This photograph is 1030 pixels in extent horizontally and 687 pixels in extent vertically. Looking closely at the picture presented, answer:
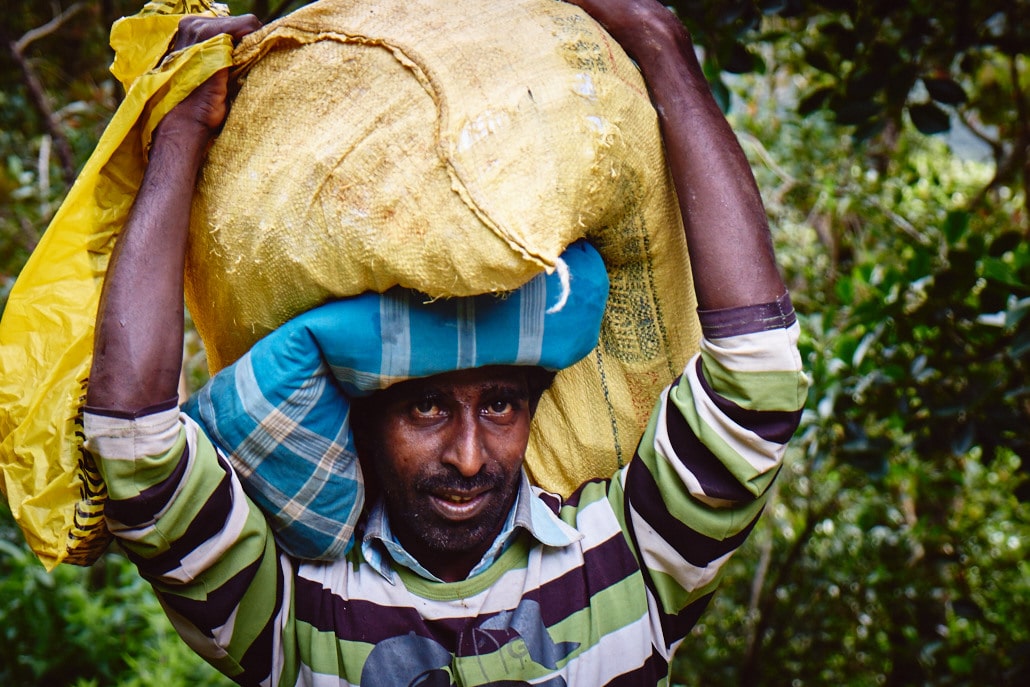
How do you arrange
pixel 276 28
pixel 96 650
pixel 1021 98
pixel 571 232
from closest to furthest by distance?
pixel 571 232, pixel 276 28, pixel 1021 98, pixel 96 650

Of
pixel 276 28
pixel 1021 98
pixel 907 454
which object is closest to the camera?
pixel 276 28

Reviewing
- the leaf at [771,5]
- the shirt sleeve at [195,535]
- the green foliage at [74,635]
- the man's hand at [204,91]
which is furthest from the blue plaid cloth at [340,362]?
the green foliage at [74,635]

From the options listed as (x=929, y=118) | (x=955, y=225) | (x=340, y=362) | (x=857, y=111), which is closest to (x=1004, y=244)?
(x=955, y=225)

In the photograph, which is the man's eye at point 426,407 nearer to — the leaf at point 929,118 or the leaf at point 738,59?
the leaf at point 738,59

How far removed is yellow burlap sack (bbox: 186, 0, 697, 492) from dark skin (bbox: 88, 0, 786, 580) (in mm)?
44

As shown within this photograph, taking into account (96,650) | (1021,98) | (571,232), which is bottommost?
(96,650)

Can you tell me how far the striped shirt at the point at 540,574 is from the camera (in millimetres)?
1218

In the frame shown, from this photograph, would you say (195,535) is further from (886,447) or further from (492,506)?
(886,447)

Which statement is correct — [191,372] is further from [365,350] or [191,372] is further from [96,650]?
[365,350]

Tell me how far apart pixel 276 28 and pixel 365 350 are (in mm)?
→ 466

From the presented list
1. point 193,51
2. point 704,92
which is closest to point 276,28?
point 193,51

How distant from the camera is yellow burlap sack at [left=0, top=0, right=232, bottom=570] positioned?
3.92 ft

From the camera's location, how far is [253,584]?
1.27 meters

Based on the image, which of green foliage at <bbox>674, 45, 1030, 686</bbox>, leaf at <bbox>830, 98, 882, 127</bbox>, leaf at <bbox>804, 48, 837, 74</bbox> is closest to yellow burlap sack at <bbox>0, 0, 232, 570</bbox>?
leaf at <bbox>830, 98, 882, 127</bbox>
